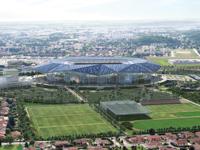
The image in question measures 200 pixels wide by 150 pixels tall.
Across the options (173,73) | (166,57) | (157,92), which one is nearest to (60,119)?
(157,92)

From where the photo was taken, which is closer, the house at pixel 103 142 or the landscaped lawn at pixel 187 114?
the house at pixel 103 142

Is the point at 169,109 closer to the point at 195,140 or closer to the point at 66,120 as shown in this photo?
the point at 66,120

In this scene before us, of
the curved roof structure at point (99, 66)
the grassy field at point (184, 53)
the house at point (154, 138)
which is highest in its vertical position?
the curved roof structure at point (99, 66)

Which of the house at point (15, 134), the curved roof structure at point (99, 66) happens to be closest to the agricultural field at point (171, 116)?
the house at point (15, 134)

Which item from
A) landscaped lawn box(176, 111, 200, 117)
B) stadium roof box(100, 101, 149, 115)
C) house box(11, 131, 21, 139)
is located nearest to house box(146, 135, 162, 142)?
stadium roof box(100, 101, 149, 115)

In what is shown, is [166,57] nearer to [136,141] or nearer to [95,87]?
[95,87]

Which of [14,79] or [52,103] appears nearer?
[52,103]

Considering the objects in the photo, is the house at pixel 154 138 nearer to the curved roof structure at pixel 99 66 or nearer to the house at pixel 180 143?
the house at pixel 180 143
